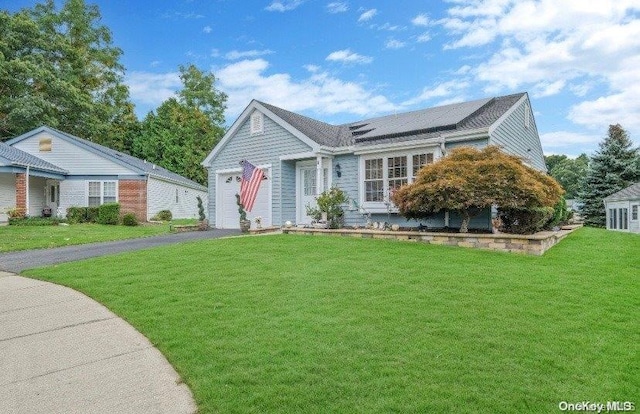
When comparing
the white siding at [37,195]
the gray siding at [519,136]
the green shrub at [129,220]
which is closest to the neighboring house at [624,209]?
the gray siding at [519,136]

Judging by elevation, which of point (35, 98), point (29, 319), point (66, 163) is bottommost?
point (29, 319)

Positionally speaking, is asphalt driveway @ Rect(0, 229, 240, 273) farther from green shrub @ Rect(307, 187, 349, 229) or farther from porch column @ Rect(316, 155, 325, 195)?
porch column @ Rect(316, 155, 325, 195)

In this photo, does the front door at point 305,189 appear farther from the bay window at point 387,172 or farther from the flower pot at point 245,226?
the bay window at point 387,172

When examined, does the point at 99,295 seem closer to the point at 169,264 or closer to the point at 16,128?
the point at 169,264

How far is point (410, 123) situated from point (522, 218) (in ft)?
19.6

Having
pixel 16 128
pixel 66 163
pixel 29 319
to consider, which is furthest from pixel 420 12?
pixel 16 128

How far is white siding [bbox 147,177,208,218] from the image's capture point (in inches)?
927

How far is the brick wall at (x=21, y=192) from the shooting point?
807 inches

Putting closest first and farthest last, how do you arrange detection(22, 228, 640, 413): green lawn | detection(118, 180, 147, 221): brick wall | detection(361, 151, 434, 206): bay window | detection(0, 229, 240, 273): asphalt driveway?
detection(22, 228, 640, 413): green lawn, detection(0, 229, 240, 273): asphalt driveway, detection(361, 151, 434, 206): bay window, detection(118, 180, 147, 221): brick wall

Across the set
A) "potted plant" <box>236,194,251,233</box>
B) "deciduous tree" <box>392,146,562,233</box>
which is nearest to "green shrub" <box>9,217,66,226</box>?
"potted plant" <box>236,194,251,233</box>

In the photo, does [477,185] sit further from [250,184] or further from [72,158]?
[72,158]

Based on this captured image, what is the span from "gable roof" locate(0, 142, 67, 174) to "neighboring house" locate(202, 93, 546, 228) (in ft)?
33.5

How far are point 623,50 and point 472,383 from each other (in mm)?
20883

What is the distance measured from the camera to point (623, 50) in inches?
698
